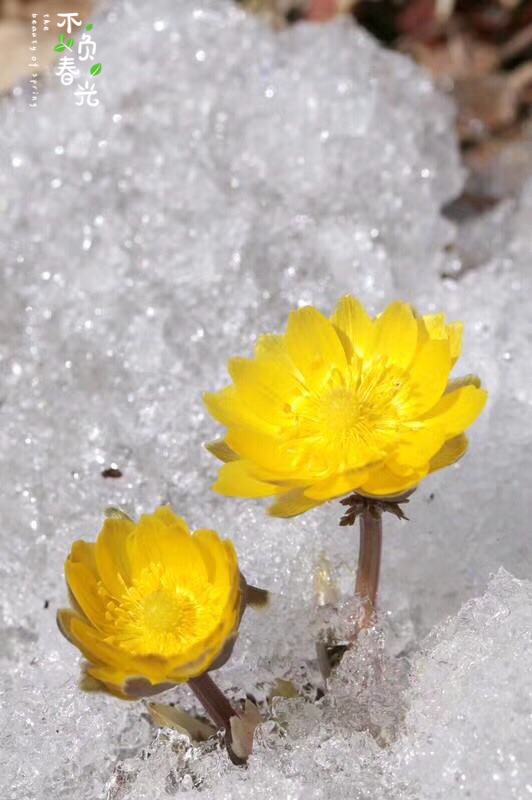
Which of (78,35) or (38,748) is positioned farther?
(78,35)

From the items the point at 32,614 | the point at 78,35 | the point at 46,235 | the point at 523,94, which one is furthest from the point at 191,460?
the point at 523,94

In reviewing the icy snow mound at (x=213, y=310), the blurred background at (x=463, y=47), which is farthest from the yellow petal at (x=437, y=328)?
the blurred background at (x=463, y=47)

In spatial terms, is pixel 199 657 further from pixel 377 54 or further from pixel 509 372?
pixel 377 54

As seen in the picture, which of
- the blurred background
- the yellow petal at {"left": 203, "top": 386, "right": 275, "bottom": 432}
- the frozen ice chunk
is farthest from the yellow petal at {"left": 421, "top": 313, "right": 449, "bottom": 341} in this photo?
the blurred background

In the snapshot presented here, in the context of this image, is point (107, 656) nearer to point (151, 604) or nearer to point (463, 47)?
point (151, 604)

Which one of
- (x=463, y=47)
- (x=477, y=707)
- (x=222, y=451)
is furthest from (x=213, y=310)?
(x=463, y=47)

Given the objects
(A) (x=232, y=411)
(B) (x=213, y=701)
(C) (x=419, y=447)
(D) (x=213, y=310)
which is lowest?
(D) (x=213, y=310)
